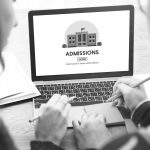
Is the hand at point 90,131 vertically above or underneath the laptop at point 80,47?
underneath

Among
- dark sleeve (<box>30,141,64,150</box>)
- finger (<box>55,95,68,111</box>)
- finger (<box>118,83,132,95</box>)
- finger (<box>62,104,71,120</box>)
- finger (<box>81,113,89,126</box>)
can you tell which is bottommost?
dark sleeve (<box>30,141,64,150</box>)

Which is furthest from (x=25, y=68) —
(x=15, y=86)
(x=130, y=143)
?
(x=130, y=143)

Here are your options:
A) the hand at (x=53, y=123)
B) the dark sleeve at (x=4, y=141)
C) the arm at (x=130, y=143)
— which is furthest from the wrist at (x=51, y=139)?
the arm at (x=130, y=143)

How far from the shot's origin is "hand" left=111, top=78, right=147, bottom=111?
88cm

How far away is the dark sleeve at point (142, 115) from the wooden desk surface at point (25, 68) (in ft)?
0.11

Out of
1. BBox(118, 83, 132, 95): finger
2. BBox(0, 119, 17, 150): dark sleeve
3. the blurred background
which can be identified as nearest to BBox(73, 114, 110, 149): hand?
BBox(118, 83, 132, 95): finger

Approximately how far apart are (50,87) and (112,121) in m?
0.27

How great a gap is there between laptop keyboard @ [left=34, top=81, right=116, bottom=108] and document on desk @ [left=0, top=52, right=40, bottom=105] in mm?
31

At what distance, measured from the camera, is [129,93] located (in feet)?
2.97

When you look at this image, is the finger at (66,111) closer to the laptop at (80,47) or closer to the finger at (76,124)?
the finger at (76,124)

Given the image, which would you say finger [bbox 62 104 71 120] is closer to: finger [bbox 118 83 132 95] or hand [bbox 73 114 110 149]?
hand [bbox 73 114 110 149]

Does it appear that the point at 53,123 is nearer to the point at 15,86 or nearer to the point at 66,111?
the point at 66,111

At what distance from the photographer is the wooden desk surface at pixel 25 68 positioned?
0.84 m

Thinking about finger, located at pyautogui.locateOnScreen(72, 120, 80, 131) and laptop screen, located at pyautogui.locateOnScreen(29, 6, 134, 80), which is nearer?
finger, located at pyautogui.locateOnScreen(72, 120, 80, 131)
